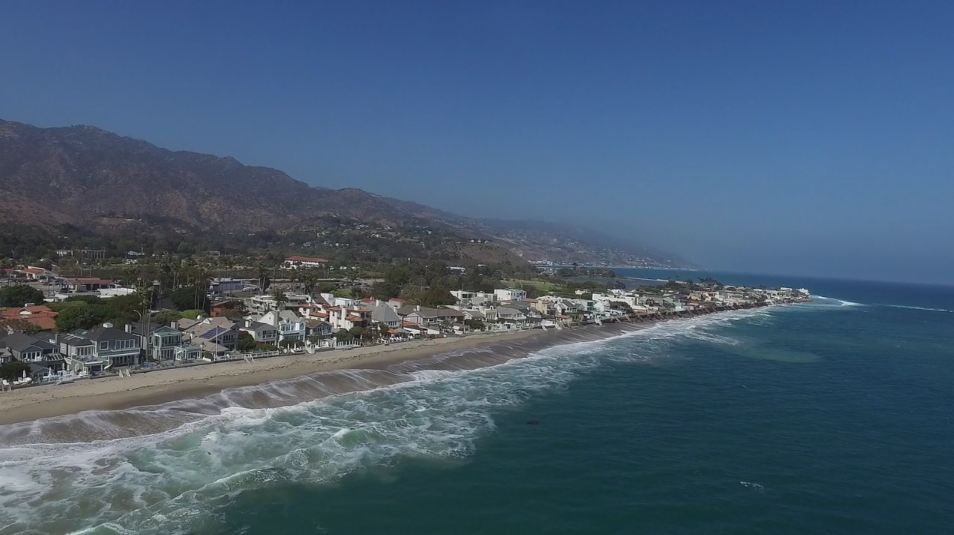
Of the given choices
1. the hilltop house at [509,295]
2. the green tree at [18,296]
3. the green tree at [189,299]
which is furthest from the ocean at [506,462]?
the hilltop house at [509,295]

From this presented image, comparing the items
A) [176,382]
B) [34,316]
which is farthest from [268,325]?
[34,316]

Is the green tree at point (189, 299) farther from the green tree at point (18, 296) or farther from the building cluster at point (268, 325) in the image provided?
the green tree at point (18, 296)

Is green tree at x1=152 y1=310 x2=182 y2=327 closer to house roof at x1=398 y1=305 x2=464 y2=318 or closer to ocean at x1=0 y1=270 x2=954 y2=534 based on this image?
ocean at x1=0 y1=270 x2=954 y2=534

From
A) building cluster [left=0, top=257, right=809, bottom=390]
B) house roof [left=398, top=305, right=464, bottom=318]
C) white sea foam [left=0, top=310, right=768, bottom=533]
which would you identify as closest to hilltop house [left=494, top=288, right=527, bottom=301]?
building cluster [left=0, top=257, right=809, bottom=390]

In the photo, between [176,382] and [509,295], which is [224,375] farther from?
[509,295]

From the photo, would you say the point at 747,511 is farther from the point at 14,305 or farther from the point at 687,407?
the point at 14,305

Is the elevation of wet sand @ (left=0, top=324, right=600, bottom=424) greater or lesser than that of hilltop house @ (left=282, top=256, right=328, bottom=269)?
lesser
